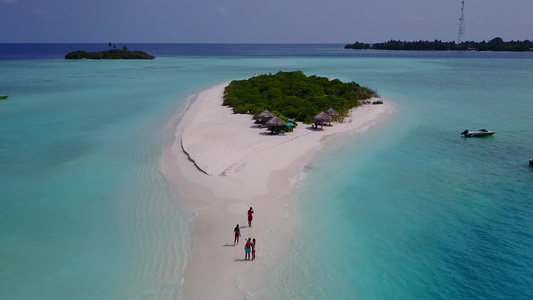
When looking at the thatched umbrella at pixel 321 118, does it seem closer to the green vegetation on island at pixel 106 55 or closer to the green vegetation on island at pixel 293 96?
the green vegetation on island at pixel 293 96

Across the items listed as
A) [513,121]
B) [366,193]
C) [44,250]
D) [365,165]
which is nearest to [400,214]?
[366,193]

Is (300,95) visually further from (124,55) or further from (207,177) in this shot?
(124,55)

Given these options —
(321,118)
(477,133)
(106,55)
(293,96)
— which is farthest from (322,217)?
(106,55)

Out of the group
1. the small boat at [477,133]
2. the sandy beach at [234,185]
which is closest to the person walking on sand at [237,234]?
the sandy beach at [234,185]

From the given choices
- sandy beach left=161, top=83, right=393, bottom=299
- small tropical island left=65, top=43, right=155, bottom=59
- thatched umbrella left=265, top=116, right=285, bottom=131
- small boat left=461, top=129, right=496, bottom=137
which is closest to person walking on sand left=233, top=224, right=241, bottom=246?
sandy beach left=161, top=83, right=393, bottom=299

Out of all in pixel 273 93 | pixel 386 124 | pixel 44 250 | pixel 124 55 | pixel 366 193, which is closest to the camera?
pixel 44 250

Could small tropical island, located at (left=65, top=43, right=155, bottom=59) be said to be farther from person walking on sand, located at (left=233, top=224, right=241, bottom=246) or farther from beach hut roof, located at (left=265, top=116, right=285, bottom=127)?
person walking on sand, located at (left=233, top=224, right=241, bottom=246)
